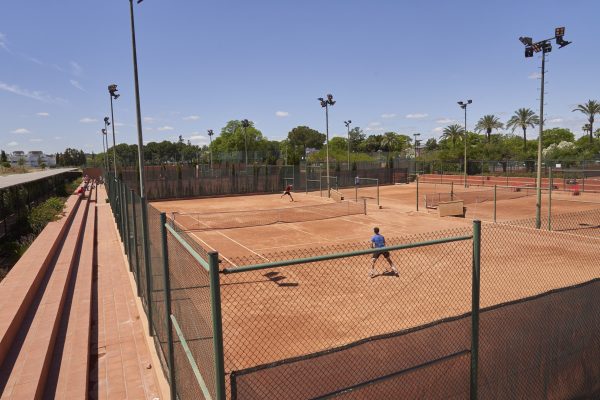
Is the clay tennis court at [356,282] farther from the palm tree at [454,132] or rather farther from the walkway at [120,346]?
the palm tree at [454,132]

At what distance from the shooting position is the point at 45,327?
742 cm

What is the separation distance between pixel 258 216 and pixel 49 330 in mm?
19982

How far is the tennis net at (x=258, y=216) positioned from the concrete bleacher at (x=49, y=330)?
12.0m

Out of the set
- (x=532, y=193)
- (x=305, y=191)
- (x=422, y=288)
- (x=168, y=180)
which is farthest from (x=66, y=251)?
(x=532, y=193)

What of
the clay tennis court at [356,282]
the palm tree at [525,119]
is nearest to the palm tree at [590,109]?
the palm tree at [525,119]

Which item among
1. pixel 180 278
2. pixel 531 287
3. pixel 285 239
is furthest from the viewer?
pixel 285 239

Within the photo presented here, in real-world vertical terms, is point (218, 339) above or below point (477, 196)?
above

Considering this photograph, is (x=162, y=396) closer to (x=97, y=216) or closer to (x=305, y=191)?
(x=97, y=216)

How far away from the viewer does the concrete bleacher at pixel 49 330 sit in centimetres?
595

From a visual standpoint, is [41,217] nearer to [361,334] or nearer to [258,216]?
[258,216]

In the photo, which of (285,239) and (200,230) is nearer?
(285,239)

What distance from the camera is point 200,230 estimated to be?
890 inches

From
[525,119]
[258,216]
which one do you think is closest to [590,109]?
[525,119]

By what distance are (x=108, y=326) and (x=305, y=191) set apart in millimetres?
38650
